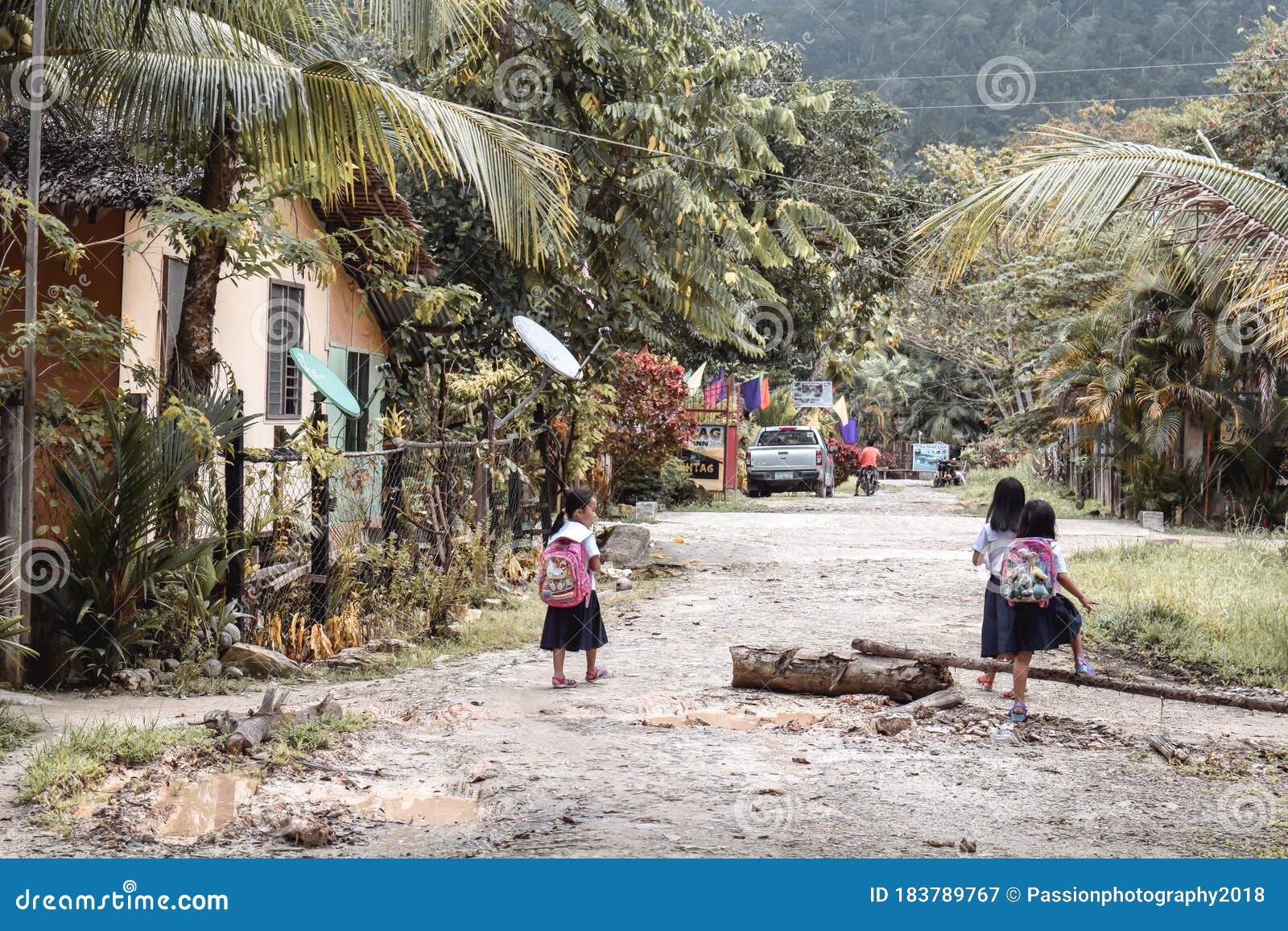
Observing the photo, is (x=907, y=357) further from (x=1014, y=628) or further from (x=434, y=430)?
(x=1014, y=628)

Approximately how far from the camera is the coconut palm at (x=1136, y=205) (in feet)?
28.3

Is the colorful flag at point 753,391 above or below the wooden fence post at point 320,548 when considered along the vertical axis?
above

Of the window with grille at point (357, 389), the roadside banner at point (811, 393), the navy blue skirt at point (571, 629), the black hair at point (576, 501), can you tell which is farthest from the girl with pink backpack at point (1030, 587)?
the roadside banner at point (811, 393)

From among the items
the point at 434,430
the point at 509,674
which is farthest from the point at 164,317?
the point at 509,674

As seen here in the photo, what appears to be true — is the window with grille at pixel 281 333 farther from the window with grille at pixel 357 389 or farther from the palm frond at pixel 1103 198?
the palm frond at pixel 1103 198

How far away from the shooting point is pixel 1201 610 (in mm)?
10320

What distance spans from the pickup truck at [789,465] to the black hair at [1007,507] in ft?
77.2

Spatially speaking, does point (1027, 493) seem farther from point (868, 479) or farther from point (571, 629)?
point (571, 629)

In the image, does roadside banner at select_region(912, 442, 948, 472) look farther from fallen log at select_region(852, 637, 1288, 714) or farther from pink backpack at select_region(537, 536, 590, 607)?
pink backpack at select_region(537, 536, 590, 607)

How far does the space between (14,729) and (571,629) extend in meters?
3.32

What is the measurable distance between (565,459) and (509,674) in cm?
710

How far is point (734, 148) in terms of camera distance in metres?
14.7

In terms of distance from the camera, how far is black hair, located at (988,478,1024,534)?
761 centimetres

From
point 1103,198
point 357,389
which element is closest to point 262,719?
point 1103,198
